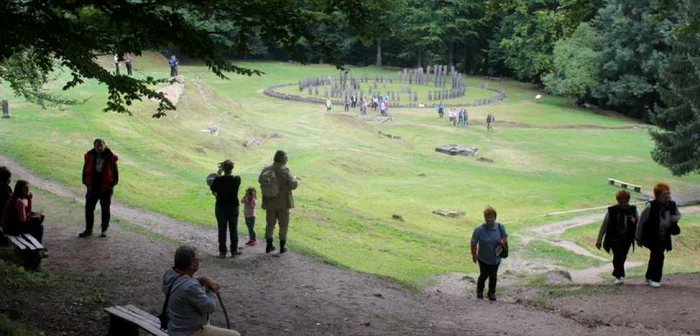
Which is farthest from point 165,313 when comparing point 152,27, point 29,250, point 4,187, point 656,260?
point 656,260

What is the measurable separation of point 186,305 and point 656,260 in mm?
8913

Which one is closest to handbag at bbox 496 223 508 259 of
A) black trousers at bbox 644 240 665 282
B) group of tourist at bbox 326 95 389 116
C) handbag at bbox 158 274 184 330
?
black trousers at bbox 644 240 665 282

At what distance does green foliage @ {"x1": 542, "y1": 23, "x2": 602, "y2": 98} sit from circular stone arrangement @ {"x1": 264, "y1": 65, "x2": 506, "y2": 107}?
580 centimetres

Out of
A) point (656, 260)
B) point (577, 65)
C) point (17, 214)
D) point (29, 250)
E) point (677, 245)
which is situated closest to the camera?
point (29, 250)

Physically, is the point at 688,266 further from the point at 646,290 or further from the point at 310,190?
the point at 310,190

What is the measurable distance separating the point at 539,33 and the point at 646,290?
205 feet

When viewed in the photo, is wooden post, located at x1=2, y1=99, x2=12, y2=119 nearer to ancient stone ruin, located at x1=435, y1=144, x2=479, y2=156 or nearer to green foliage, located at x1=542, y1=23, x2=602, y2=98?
ancient stone ruin, located at x1=435, y1=144, x2=479, y2=156

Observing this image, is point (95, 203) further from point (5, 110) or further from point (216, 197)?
point (5, 110)

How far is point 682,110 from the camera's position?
38.2m

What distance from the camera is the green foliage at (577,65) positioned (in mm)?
64438

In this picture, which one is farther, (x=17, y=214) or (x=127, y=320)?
(x=17, y=214)

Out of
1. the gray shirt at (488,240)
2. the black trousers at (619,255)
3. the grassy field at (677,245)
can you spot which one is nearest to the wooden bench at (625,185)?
the grassy field at (677,245)

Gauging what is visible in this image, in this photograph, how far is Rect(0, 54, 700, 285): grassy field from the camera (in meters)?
19.7

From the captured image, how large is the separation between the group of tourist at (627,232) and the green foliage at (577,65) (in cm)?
5459
